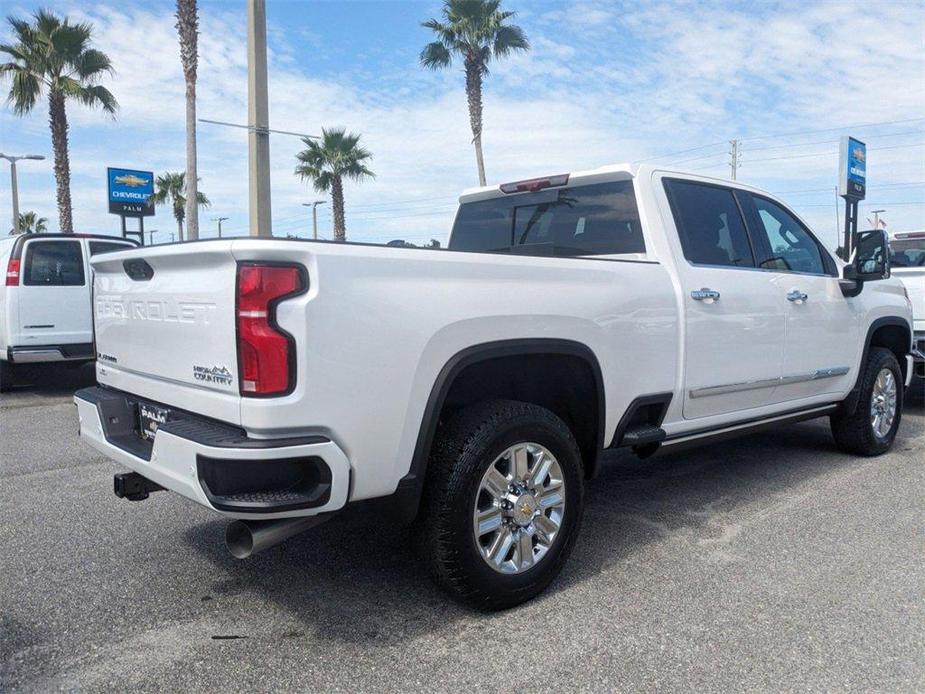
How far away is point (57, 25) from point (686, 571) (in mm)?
22994

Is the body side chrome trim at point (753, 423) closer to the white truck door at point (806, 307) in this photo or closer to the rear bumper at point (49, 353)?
the white truck door at point (806, 307)

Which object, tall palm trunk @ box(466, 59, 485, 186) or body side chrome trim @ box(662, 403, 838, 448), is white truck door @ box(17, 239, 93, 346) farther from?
tall palm trunk @ box(466, 59, 485, 186)

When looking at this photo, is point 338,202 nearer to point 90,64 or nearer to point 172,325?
point 90,64

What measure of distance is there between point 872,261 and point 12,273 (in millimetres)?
8672

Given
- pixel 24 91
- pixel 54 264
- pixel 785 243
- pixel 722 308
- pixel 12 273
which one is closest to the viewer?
pixel 722 308

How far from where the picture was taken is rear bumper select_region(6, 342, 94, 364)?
28.1 feet

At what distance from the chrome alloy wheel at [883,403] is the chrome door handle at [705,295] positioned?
7.76 feet

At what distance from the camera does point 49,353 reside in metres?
Result: 8.68

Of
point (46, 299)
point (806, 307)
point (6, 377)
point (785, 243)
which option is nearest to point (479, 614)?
point (806, 307)

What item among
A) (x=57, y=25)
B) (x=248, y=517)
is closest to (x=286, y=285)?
(x=248, y=517)

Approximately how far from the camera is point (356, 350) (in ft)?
8.44

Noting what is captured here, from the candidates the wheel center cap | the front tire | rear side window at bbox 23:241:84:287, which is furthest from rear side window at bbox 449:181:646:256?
rear side window at bbox 23:241:84:287

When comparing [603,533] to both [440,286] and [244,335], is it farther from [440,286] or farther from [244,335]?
[244,335]

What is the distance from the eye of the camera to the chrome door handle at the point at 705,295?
155 inches
